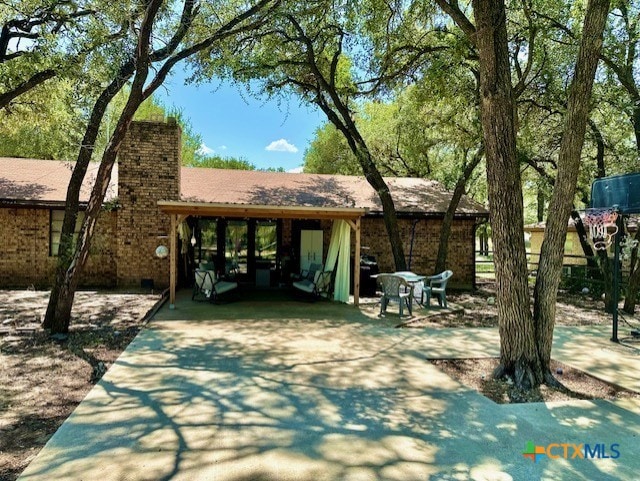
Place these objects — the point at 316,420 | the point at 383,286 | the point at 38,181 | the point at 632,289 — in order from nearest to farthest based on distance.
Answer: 1. the point at 316,420
2. the point at 383,286
3. the point at 632,289
4. the point at 38,181

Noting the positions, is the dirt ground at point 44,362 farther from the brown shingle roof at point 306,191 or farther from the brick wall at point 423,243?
the brick wall at point 423,243

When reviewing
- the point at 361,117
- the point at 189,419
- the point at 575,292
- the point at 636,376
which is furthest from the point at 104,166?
the point at 361,117

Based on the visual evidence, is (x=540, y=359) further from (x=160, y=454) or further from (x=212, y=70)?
(x=212, y=70)

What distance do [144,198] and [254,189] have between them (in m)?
3.76

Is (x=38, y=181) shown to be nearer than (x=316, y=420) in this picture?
No

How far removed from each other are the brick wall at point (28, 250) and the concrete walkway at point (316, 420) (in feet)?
24.6

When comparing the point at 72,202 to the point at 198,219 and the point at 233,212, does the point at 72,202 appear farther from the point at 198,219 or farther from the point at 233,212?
the point at 198,219

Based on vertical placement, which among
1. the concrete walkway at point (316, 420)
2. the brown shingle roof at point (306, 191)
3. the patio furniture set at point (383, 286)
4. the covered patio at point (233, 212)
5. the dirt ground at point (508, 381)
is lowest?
the dirt ground at point (508, 381)

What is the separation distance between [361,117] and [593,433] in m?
23.9

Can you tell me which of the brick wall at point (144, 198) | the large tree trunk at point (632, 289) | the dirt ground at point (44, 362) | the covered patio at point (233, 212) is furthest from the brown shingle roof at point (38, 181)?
the large tree trunk at point (632, 289)

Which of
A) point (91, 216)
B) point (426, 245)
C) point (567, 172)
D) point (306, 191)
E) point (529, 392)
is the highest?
point (306, 191)

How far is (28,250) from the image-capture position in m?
12.6

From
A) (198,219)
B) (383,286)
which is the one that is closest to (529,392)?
(383,286)

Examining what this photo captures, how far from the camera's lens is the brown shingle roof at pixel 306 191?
553 inches
